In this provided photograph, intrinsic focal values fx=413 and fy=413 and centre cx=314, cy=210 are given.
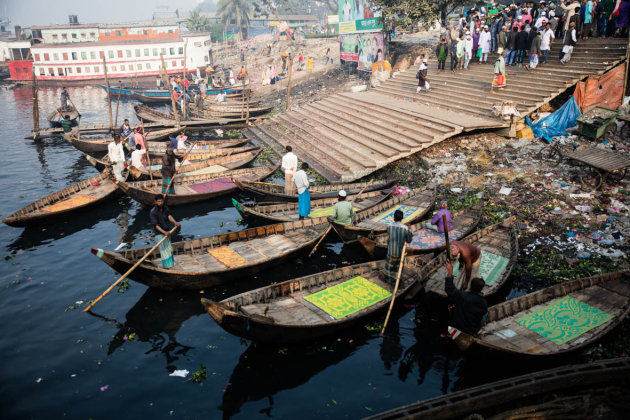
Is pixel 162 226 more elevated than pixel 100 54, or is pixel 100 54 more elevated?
pixel 100 54

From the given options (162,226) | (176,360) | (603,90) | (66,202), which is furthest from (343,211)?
(603,90)

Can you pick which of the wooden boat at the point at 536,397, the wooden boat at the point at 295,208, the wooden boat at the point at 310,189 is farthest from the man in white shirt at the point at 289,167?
the wooden boat at the point at 536,397

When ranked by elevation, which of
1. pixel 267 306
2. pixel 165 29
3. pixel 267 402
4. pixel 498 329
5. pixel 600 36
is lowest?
pixel 267 402

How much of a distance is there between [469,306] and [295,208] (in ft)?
25.9

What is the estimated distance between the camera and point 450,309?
795cm

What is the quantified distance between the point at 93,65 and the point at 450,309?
187ft

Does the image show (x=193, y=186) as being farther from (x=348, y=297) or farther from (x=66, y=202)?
(x=348, y=297)

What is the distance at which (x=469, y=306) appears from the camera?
694 centimetres

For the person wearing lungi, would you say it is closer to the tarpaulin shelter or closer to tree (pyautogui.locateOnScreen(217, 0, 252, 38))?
the tarpaulin shelter

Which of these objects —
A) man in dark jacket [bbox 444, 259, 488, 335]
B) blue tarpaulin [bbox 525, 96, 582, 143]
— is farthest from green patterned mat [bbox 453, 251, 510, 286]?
blue tarpaulin [bbox 525, 96, 582, 143]

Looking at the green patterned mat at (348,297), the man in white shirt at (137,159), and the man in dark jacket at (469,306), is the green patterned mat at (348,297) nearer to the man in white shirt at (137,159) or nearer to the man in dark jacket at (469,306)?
the man in dark jacket at (469,306)

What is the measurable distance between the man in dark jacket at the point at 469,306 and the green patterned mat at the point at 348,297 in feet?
7.20

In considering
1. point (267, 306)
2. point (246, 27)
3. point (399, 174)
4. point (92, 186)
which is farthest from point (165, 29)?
point (267, 306)

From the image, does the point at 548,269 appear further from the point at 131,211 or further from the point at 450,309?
the point at 131,211
